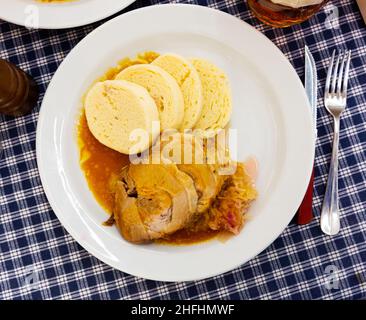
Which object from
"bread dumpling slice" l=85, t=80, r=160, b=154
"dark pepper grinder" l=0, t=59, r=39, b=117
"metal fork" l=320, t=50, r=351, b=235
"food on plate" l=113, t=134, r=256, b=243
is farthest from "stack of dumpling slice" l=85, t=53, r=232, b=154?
"metal fork" l=320, t=50, r=351, b=235

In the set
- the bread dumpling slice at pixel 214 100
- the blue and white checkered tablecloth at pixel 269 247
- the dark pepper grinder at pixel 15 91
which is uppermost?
the dark pepper grinder at pixel 15 91

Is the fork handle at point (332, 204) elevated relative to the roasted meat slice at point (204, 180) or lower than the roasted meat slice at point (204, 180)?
lower

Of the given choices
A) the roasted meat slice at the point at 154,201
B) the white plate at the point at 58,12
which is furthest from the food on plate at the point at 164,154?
the white plate at the point at 58,12

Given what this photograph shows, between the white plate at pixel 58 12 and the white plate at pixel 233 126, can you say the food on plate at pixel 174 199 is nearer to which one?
the white plate at pixel 233 126

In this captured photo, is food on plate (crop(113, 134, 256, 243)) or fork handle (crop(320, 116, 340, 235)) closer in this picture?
food on plate (crop(113, 134, 256, 243))

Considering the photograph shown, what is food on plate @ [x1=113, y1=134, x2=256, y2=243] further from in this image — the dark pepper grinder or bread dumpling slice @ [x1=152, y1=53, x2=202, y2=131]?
the dark pepper grinder

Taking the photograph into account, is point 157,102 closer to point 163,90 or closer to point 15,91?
point 163,90

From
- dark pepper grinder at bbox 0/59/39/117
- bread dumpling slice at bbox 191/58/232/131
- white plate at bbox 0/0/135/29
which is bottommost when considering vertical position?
bread dumpling slice at bbox 191/58/232/131
